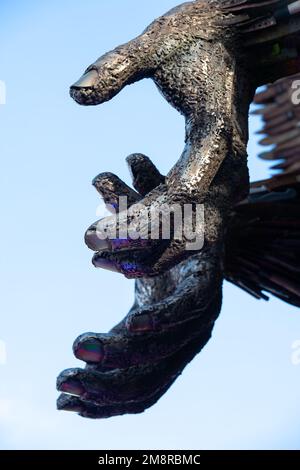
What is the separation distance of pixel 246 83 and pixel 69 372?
1.08 feet

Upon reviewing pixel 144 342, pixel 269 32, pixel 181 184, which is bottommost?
pixel 144 342

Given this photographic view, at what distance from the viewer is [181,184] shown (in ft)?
3.08

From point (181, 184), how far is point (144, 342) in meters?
0.23

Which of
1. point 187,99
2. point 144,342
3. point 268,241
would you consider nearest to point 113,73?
point 187,99

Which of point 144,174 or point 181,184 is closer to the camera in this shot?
point 181,184

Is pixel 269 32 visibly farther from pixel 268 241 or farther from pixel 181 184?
pixel 268 241

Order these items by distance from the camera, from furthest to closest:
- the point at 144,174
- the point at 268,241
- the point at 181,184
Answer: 1. the point at 268,241
2. the point at 144,174
3. the point at 181,184

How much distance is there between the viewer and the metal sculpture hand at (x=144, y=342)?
1.09 meters

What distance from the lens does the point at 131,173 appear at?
112cm

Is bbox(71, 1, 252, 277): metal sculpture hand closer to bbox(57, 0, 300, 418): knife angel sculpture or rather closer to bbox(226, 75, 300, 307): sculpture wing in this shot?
bbox(57, 0, 300, 418): knife angel sculpture

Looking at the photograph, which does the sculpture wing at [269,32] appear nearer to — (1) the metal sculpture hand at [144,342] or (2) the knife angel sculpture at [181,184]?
(2) the knife angel sculpture at [181,184]

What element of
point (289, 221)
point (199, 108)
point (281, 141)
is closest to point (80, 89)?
point (199, 108)

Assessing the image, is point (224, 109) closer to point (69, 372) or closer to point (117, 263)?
point (117, 263)

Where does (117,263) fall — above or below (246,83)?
below
